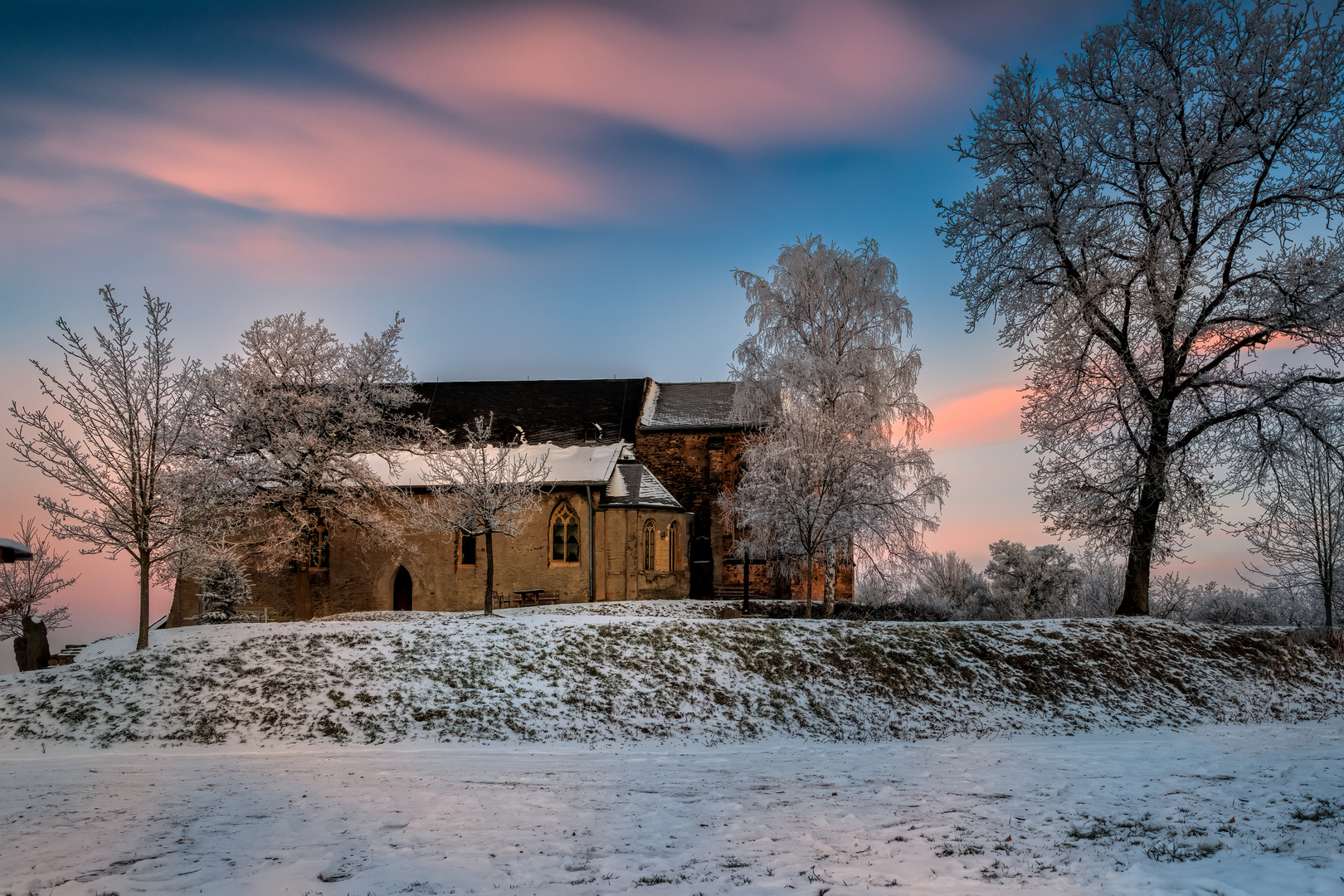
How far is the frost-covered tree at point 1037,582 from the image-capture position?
1394 inches

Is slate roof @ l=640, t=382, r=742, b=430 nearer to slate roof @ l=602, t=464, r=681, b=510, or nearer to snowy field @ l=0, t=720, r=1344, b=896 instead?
slate roof @ l=602, t=464, r=681, b=510

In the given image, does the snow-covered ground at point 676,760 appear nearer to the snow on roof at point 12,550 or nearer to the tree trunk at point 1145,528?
the tree trunk at point 1145,528

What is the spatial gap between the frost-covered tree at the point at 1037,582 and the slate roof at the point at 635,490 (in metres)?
16.1

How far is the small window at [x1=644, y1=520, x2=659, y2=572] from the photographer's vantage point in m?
30.4

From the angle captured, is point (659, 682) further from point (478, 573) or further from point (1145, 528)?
point (478, 573)

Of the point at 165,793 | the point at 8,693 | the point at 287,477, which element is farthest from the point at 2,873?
the point at 287,477

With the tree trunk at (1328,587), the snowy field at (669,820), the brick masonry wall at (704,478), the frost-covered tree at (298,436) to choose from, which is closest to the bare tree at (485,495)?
the frost-covered tree at (298,436)

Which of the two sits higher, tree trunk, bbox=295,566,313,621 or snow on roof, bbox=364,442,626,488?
snow on roof, bbox=364,442,626,488

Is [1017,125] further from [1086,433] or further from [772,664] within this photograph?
[772,664]

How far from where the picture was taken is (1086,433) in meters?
19.9

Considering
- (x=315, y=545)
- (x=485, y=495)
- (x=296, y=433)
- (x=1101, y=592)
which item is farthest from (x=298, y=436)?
(x=1101, y=592)

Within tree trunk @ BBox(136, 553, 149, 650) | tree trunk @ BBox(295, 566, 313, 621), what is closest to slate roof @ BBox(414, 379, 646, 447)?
tree trunk @ BBox(295, 566, 313, 621)

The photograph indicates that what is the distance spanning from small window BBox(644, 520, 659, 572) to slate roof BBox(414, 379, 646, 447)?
189 inches

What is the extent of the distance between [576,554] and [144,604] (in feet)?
51.4
